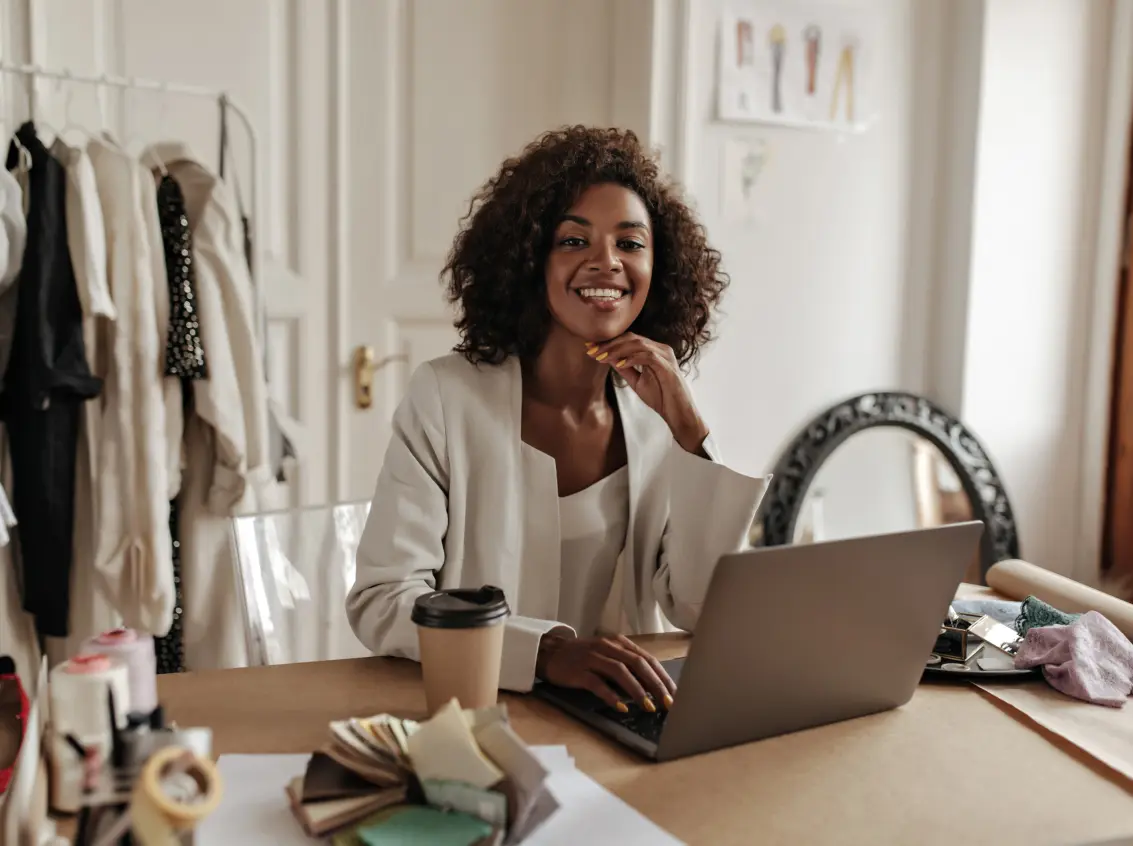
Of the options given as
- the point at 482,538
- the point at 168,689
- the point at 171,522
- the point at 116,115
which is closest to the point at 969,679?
the point at 482,538

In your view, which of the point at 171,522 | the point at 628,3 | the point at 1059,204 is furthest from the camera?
the point at 1059,204

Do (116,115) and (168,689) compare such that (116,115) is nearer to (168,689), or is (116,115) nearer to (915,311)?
(168,689)

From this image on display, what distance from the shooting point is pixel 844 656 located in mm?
1035

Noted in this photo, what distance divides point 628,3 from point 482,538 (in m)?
1.91

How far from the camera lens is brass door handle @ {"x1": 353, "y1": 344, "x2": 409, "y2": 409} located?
2.75 meters

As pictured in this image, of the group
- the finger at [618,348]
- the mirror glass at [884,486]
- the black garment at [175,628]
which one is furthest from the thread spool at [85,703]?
the mirror glass at [884,486]

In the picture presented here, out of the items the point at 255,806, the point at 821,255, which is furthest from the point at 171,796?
the point at 821,255

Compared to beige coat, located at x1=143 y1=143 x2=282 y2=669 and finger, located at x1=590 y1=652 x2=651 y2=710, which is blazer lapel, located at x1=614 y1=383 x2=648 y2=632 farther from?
beige coat, located at x1=143 y1=143 x2=282 y2=669

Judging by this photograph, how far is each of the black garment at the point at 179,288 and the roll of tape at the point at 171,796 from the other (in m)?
1.51

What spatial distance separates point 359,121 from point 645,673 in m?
1.98

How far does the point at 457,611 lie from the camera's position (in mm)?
990

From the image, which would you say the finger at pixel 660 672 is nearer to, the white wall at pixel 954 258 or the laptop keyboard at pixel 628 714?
the laptop keyboard at pixel 628 714

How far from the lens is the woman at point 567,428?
4.62ft

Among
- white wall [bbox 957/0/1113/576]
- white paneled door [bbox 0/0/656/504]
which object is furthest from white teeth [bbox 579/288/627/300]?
white wall [bbox 957/0/1113/576]
